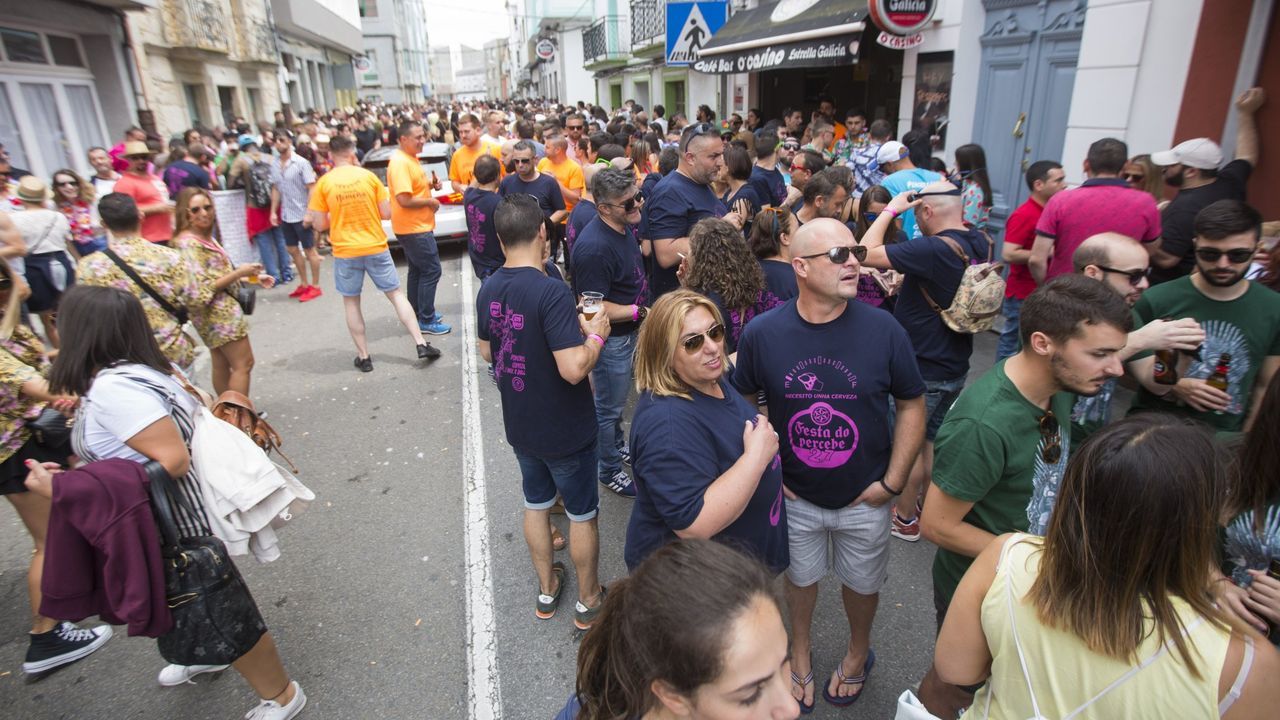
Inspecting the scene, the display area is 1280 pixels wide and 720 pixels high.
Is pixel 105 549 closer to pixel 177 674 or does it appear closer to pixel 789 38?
pixel 177 674

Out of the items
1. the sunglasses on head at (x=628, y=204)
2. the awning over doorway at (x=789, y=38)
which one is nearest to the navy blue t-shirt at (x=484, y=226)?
the sunglasses on head at (x=628, y=204)

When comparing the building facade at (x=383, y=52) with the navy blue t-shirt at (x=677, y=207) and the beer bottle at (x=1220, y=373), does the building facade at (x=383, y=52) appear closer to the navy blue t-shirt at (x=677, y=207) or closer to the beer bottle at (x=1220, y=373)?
the navy blue t-shirt at (x=677, y=207)

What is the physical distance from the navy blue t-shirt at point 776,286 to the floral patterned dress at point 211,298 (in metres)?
3.85

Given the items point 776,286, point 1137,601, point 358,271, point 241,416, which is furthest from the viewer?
point 358,271

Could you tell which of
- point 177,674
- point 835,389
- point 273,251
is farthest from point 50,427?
point 273,251

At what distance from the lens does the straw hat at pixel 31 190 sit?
585cm

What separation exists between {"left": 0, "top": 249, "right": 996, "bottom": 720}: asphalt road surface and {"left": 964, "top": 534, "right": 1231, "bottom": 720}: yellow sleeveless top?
156 cm

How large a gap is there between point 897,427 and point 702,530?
106 centimetres

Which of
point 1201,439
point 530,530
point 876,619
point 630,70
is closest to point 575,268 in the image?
point 530,530

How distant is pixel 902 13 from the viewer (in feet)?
27.1

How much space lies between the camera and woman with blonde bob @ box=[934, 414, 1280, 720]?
4.14 ft

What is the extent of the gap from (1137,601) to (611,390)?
130 inches

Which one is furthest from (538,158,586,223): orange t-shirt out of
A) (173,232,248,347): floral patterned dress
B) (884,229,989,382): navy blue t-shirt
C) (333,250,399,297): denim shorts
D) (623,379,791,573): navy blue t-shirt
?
(623,379,791,573): navy blue t-shirt

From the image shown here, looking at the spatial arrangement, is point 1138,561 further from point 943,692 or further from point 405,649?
point 405,649
